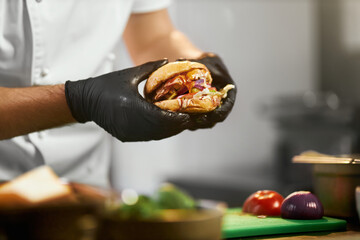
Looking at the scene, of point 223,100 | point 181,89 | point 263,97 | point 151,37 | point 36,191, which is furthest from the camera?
point 263,97

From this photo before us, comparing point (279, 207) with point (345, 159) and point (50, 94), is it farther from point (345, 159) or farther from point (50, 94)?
point (50, 94)

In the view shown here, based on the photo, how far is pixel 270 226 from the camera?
121 cm

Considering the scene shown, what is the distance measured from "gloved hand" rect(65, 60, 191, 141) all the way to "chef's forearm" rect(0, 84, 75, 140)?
0.12 feet

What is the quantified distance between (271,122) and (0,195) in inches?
148

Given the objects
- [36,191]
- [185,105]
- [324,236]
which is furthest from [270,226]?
[36,191]

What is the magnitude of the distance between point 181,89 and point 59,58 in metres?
0.59

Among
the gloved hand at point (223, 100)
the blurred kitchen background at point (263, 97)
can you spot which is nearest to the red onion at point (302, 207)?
the gloved hand at point (223, 100)

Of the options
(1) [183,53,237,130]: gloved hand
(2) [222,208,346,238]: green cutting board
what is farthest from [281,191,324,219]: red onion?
(1) [183,53,237,130]: gloved hand

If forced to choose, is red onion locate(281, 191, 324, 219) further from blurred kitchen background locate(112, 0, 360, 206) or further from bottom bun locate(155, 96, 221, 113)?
blurred kitchen background locate(112, 0, 360, 206)

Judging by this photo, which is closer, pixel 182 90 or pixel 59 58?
pixel 182 90

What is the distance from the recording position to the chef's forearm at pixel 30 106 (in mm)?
1339

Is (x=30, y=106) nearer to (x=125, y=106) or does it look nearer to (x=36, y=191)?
(x=125, y=106)

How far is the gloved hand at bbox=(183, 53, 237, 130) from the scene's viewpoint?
1.37m

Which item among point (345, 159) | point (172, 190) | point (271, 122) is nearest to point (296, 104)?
point (271, 122)
